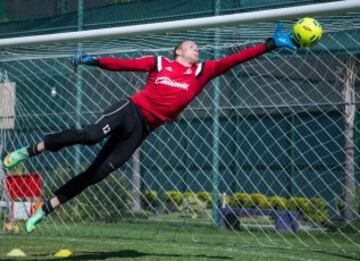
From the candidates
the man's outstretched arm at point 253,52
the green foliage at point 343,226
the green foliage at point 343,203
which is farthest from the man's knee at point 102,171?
the green foliage at point 343,203

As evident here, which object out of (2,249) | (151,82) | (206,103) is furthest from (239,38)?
(2,249)

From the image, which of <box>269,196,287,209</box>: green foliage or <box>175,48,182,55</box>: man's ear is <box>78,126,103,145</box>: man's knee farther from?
<box>269,196,287,209</box>: green foliage

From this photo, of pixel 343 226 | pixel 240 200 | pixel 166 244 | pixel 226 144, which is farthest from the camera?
pixel 226 144

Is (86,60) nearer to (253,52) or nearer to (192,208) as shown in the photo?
(253,52)

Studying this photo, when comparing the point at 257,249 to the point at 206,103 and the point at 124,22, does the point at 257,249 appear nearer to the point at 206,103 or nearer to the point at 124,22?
the point at 206,103

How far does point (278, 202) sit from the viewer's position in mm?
12492

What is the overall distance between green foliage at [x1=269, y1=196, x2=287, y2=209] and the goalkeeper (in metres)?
4.75

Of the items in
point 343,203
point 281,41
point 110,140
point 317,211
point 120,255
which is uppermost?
point 281,41

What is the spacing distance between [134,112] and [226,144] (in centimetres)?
545

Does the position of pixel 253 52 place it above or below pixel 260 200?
above

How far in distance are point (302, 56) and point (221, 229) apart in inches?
109

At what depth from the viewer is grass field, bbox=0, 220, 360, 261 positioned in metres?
7.99

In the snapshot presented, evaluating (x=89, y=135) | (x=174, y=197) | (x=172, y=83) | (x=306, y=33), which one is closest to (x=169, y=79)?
(x=172, y=83)

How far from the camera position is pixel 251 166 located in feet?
42.7
